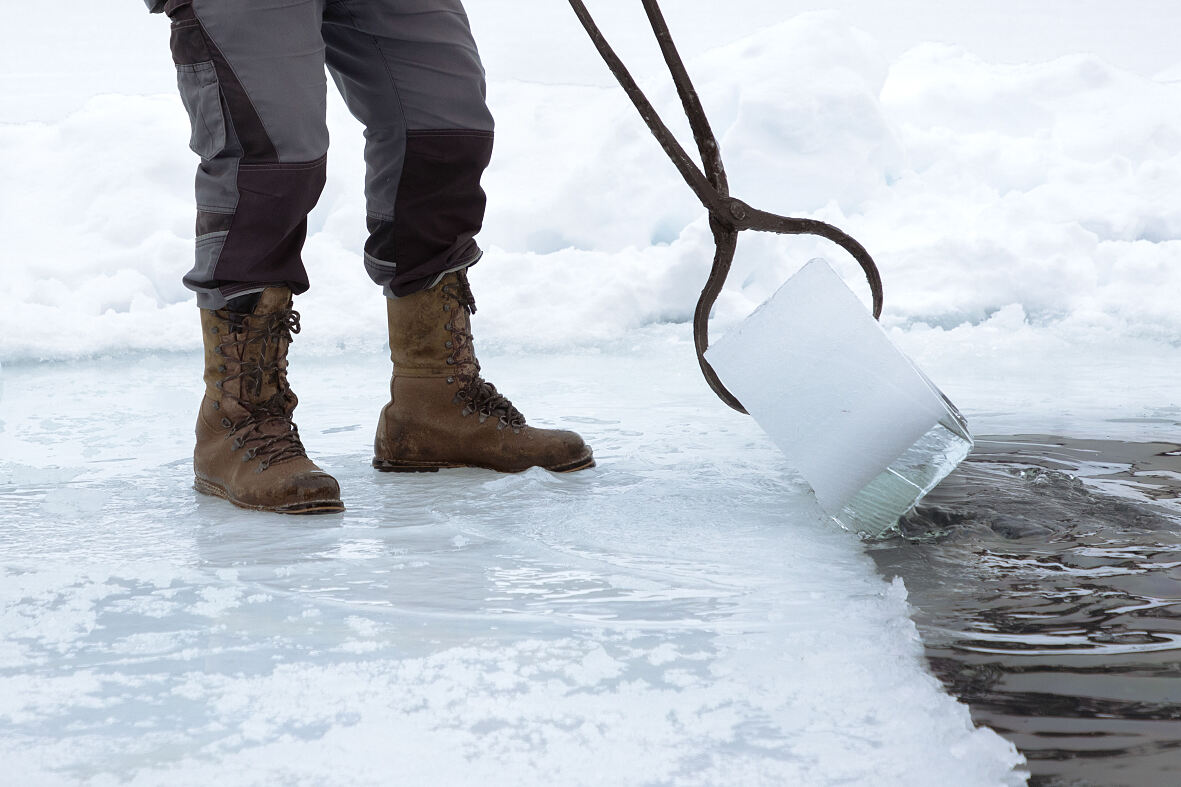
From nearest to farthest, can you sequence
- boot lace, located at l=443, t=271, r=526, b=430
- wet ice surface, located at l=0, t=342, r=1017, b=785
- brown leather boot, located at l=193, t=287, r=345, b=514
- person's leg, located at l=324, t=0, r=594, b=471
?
1. wet ice surface, located at l=0, t=342, r=1017, b=785
2. brown leather boot, located at l=193, t=287, r=345, b=514
3. person's leg, located at l=324, t=0, r=594, b=471
4. boot lace, located at l=443, t=271, r=526, b=430

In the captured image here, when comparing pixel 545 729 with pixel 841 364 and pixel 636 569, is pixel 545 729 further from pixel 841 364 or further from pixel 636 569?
pixel 841 364

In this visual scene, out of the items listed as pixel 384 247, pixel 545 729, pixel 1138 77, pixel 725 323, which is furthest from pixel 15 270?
pixel 1138 77

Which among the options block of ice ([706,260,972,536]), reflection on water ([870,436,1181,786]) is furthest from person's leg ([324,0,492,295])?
reflection on water ([870,436,1181,786])

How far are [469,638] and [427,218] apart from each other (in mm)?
783

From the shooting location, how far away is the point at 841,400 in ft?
3.63

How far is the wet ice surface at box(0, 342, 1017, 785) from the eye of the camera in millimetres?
677

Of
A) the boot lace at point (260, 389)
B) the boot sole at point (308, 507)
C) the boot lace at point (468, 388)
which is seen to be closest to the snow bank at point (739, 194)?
the boot lace at point (468, 388)

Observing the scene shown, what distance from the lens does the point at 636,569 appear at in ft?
3.42

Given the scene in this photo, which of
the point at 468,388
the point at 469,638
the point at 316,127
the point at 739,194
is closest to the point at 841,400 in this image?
the point at 469,638

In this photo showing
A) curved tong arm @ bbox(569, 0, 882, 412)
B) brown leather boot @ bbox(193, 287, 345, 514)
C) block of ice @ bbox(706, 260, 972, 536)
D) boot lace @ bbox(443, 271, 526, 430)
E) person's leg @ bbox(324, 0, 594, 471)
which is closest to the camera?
block of ice @ bbox(706, 260, 972, 536)

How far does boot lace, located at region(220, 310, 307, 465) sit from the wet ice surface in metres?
0.10

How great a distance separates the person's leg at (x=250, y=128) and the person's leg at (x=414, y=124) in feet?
0.35

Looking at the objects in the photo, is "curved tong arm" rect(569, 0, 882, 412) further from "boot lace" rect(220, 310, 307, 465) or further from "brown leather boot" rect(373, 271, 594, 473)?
"boot lace" rect(220, 310, 307, 465)

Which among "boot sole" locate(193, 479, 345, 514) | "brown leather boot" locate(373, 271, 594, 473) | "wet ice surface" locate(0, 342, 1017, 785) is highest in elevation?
"brown leather boot" locate(373, 271, 594, 473)
